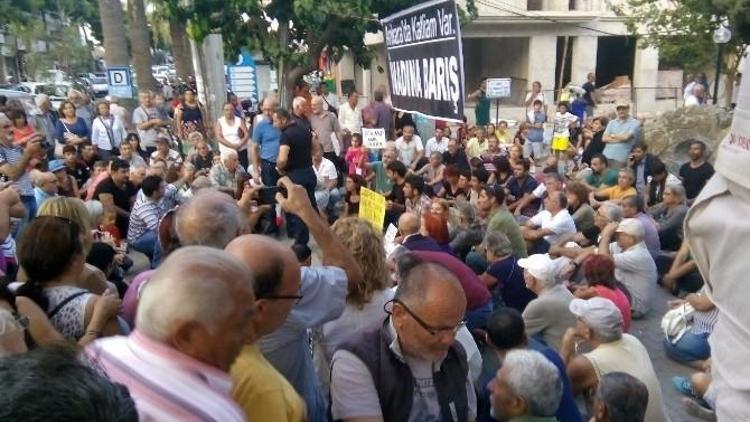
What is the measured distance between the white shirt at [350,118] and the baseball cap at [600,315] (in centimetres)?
887

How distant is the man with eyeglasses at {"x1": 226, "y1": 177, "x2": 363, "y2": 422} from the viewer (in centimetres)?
191

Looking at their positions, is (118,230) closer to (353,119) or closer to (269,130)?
(269,130)

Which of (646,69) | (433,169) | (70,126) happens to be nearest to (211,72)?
(70,126)

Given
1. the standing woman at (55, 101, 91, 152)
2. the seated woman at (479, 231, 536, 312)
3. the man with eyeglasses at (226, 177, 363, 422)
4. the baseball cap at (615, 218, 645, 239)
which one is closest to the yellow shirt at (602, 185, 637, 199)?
the baseball cap at (615, 218, 645, 239)

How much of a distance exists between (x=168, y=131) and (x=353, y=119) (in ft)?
10.7

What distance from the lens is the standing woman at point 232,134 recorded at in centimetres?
1023

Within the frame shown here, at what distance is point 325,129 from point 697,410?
279 inches

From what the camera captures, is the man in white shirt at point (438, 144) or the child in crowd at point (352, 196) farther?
the man in white shirt at point (438, 144)

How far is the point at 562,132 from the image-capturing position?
13.7 metres

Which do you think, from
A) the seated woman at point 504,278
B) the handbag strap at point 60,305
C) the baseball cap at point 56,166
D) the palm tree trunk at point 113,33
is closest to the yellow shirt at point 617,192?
the seated woman at point 504,278

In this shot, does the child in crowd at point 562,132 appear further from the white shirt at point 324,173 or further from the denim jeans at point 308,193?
the denim jeans at point 308,193

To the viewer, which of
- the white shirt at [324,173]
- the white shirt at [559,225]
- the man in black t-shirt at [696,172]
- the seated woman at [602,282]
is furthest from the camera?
the white shirt at [324,173]

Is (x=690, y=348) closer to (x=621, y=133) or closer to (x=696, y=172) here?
(x=696, y=172)

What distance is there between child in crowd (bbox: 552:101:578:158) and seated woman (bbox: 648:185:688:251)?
5608 millimetres
